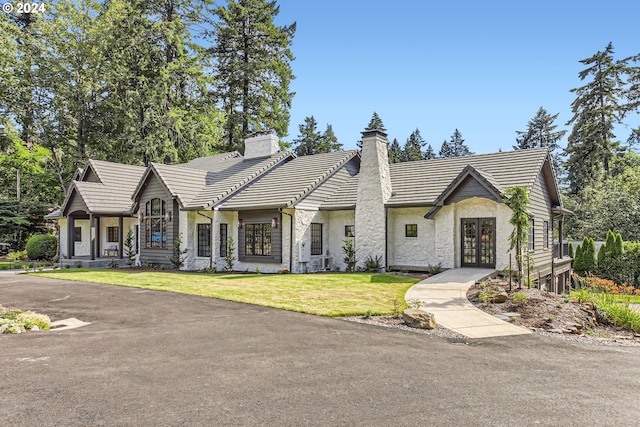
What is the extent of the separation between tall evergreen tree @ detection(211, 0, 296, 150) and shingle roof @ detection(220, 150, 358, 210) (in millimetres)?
15163

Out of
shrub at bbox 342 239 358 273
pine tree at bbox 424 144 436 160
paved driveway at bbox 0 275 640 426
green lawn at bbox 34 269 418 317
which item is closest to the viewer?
→ paved driveway at bbox 0 275 640 426

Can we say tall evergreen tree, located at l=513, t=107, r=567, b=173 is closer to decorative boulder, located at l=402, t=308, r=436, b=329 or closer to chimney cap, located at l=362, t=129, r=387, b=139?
chimney cap, located at l=362, t=129, r=387, b=139

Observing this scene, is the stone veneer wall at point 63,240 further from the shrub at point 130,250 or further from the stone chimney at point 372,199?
the stone chimney at point 372,199

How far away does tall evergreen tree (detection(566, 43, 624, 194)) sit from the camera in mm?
37656

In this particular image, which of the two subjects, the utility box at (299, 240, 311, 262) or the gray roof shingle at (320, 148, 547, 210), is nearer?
the gray roof shingle at (320, 148, 547, 210)

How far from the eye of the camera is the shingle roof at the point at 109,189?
2158cm

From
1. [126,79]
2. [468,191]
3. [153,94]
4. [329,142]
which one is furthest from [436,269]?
[329,142]

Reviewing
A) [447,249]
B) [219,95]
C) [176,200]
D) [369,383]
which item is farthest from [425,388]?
[219,95]

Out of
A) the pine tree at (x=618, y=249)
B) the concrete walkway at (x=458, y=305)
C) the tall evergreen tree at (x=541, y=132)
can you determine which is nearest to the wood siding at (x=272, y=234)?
the concrete walkway at (x=458, y=305)

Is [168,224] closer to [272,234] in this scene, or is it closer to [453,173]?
[272,234]

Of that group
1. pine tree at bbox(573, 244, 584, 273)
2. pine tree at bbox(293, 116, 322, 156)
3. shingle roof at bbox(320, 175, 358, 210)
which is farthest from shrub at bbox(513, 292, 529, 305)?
pine tree at bbox(293, 116, 322, 156)

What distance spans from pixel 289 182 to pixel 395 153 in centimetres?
3785

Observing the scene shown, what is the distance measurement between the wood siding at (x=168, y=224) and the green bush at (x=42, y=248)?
8.53 meters

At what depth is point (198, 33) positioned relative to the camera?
35.7 m
